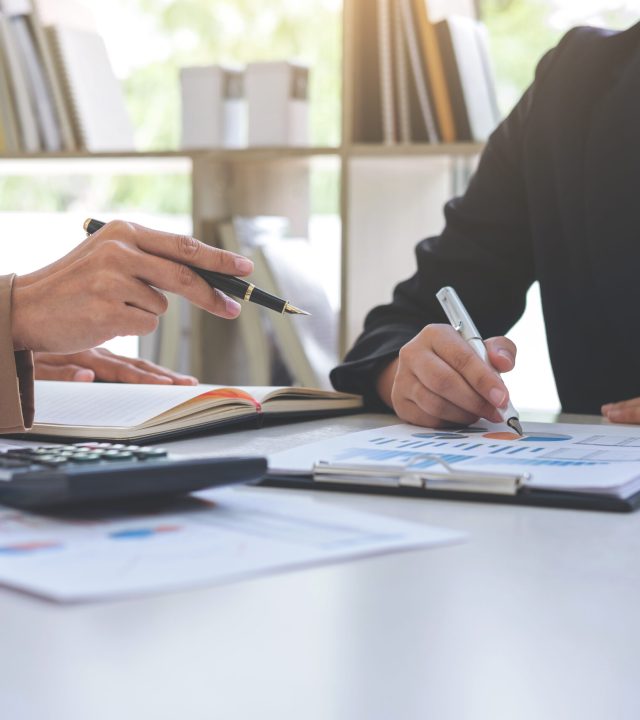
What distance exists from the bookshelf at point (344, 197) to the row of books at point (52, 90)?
59 millimetres

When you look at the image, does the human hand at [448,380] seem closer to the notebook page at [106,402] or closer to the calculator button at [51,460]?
the notebook page at [106,402]

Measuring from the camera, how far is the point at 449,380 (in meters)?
1.02

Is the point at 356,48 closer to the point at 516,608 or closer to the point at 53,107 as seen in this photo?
the point at 53,107

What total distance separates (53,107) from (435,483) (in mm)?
2227

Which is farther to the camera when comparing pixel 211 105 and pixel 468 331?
pixel 211 105

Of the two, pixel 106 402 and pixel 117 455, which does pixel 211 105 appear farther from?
pixel 117 455

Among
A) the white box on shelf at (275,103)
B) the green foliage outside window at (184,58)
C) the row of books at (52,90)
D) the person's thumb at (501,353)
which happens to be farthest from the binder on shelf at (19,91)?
the person's thumb at (501,353)

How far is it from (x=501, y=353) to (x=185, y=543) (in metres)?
0.59

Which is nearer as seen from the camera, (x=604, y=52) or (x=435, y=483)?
(x=435, y=483)

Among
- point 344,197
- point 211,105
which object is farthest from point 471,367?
point 211,105

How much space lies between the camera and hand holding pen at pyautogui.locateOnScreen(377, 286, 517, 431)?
1.01 m

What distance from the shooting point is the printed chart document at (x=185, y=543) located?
1.54 ft

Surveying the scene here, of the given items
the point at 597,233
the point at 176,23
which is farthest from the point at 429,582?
the point at 176,23

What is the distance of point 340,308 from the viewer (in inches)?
95.8
